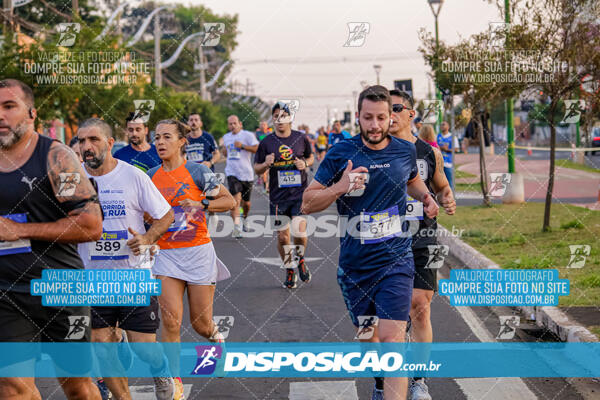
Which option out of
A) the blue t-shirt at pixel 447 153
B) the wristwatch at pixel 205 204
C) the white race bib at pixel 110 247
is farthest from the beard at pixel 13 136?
the blue t-shirt at pixel 447 153

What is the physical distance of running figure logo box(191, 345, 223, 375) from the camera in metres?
6.49

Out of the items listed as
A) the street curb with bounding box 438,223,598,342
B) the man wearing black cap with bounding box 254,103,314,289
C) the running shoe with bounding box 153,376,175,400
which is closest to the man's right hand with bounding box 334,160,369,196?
the running shoe with bounding box 153,376,175,400

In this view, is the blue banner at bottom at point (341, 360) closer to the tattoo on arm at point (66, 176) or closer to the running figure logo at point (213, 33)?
the tattoo on arm at point (66, 176)

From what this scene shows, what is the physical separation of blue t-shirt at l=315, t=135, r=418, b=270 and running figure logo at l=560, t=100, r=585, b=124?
7.05m

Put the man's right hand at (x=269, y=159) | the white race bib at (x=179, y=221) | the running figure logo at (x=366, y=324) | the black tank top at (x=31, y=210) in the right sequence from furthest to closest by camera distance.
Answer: the man's right hand at (x=269, y=159) < the white race bib at (x=179, y=221) < the running figure logo at (x=366, y=324) < the black tank top at (x=31, y=210)

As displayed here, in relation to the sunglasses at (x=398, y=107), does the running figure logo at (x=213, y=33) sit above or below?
above

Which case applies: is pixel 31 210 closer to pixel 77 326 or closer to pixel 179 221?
pixel 77 326

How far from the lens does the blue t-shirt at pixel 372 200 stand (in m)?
5.23

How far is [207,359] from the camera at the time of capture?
656 centimetres

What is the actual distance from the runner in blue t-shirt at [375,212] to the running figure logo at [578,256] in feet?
18.7

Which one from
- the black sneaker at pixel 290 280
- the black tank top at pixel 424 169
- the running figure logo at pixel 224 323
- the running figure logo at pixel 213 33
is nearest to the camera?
the black tank top at pixel 424 169

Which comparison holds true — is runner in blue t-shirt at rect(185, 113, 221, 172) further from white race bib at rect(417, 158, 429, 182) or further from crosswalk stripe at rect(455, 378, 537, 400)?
crosswalk stripe at rect(455, 378, 537, 400)

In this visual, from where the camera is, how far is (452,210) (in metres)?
6.23

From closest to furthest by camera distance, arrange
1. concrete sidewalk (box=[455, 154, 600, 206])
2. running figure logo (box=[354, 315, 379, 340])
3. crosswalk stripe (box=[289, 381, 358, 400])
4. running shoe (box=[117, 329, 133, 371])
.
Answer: running figure logo (box=[354, 315, 379, 340])
running shoe (box=[117, 329, 133, 371])
crosswalk stripe (box=[289, 381, 358, 400])
concrete sidewalk (box=[455, 154, 600, 206])
